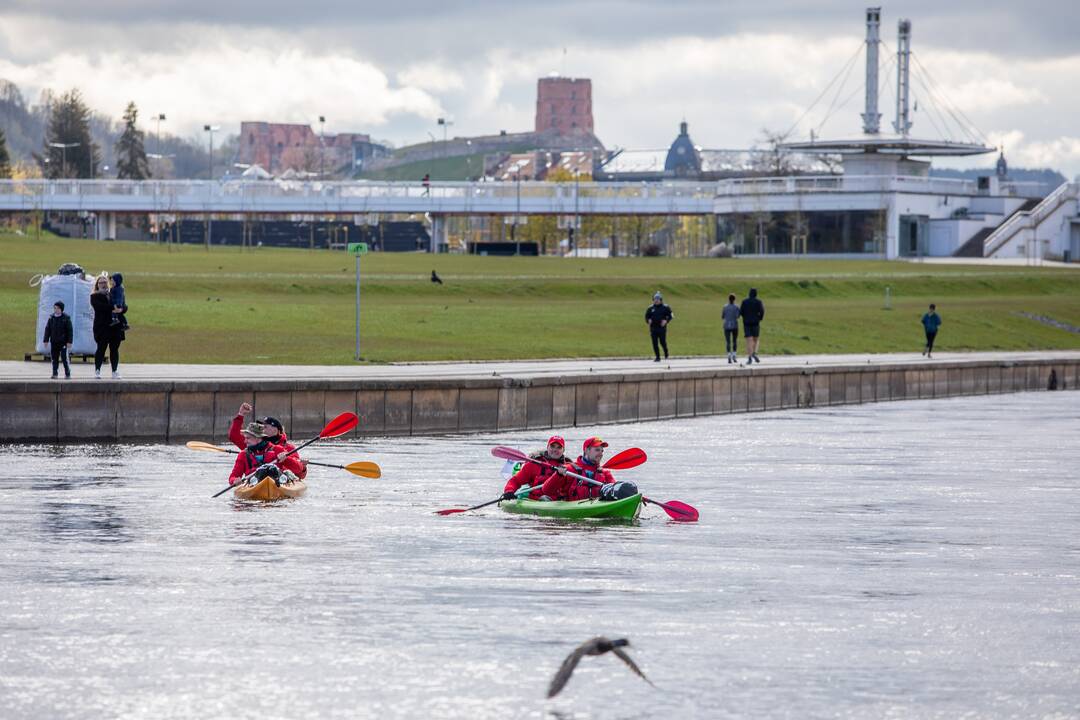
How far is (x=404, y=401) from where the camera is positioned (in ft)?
116

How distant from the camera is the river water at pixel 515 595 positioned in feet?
50.6

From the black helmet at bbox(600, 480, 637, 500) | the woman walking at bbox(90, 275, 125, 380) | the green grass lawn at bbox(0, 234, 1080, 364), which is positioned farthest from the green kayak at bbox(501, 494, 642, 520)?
the green grass lawn at bbox(0, 234, 1080, 364)

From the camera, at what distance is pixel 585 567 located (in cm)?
2131

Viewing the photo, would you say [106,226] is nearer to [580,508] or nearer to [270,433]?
[270,433]

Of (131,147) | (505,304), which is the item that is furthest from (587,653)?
(131,147)

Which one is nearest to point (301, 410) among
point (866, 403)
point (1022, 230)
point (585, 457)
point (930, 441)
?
point (585, 457)

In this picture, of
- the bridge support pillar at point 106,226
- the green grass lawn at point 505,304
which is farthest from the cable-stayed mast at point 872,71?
the bridge support pillar at point 106,226

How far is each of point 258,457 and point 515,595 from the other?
8.61 m

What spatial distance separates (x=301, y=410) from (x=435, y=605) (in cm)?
1550

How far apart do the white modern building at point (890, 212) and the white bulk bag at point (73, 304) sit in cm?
8814

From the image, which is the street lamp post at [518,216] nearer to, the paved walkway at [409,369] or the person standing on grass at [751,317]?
the paved walkway at [409,369]

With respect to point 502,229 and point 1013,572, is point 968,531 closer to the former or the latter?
point 1013,572

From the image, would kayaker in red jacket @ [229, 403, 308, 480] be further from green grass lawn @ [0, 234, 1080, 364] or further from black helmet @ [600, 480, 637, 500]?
green grass lawn @ [0, 234, 1080, 364]

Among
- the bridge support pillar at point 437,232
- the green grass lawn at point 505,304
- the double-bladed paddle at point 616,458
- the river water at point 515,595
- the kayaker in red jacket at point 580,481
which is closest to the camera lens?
the river water at point 515,595
